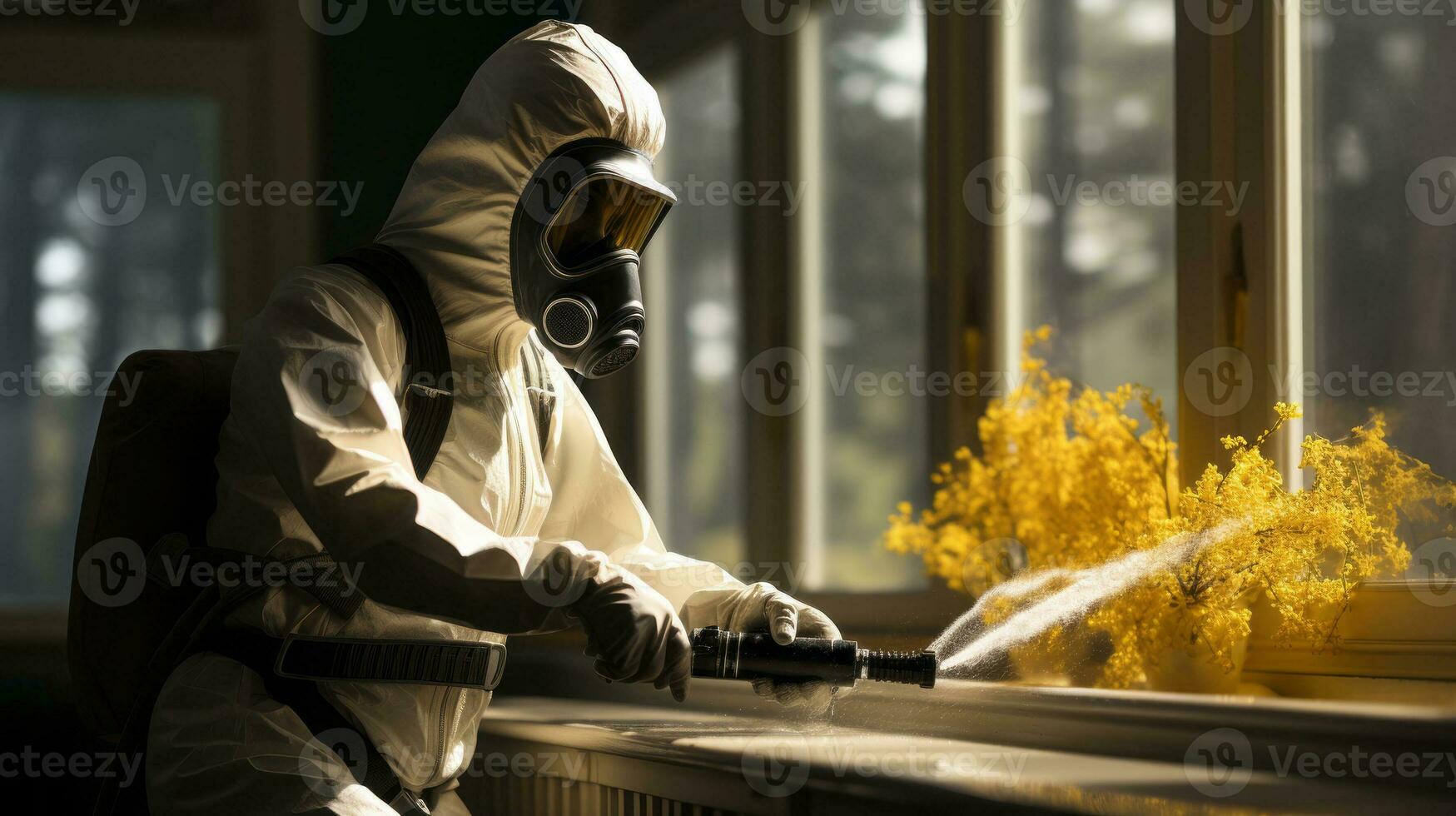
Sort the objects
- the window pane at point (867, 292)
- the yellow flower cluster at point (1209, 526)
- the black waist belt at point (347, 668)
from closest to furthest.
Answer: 1. the black waist belt at point (347, 668)
2. the yellow flower cluster at point (1209, 526)
3. the window pane at point (867, 292)

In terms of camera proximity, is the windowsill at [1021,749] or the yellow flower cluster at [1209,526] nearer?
the windowsill at [1021,749]

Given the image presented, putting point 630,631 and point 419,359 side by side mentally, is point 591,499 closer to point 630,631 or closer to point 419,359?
point 419,359

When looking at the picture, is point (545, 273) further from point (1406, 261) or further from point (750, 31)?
point (750, 31)

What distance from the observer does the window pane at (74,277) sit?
116 inches

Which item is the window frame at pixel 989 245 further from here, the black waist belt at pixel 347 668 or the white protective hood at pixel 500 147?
the black waist belt at pixel 347 668

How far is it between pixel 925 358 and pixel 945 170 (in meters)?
0.29

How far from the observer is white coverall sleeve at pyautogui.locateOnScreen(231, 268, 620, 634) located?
1016 millimetres

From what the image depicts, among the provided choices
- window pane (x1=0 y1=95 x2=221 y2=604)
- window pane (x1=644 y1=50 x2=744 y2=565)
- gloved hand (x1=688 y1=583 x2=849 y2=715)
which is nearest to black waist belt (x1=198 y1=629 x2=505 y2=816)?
gloved hand (x1=688 y1=583 x2=849 y2=715)

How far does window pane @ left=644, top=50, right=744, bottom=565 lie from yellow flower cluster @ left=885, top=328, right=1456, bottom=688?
0.97 metres

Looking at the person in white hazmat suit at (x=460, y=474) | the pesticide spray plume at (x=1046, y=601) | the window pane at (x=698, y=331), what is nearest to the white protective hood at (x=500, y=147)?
the person in white hazmat suit at (x=460, y=474)

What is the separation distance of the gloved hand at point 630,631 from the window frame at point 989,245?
0.87 meters

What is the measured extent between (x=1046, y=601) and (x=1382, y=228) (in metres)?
0.58

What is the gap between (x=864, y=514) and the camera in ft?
7.95

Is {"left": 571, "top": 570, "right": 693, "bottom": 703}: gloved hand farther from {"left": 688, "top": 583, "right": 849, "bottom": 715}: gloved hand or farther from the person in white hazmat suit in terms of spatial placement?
{"left": 688, "top": 583, "right": 849, "bottom": 715}: gloved hand
